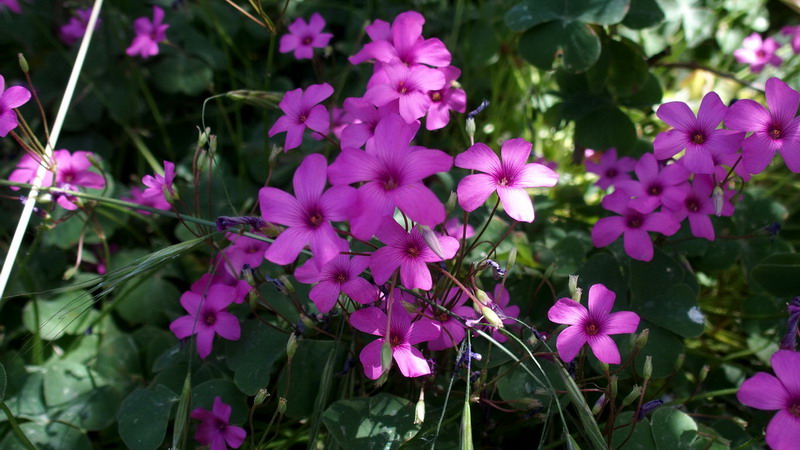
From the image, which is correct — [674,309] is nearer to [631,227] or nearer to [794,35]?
[631,227]

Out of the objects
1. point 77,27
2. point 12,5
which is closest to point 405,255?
point 77,27

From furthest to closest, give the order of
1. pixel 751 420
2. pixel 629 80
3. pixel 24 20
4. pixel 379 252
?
pixel 24 20, pixel 629 80, pixel 751 420, pixel 379 252

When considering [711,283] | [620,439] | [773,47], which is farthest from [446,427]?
[773,47]

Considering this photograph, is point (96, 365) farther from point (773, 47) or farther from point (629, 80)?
point (773, 47)

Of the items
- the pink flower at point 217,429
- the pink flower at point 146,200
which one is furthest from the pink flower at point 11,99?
the pink flower at point 217,429

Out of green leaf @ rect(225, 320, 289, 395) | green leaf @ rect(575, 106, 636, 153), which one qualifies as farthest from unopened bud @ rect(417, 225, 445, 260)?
green leaf @ rect(575, 106, 636, 153)

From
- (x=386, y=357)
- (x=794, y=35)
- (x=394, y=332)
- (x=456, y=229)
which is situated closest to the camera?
(x=386, y=357)

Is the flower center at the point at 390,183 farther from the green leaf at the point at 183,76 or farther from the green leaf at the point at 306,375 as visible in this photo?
the green leaf at the point at 183,76
